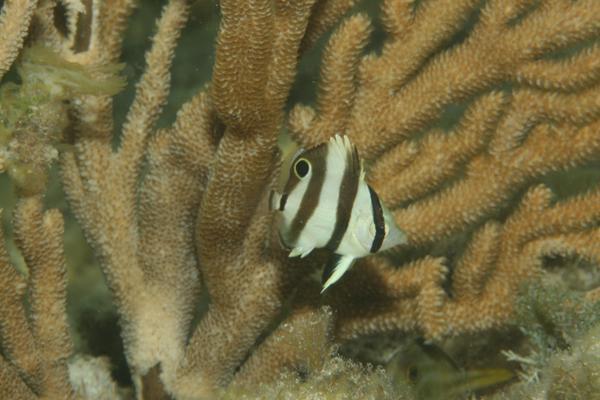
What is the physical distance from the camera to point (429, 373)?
2.46m

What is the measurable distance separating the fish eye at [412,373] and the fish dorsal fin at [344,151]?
0.94m

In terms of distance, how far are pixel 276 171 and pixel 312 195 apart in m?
0.48

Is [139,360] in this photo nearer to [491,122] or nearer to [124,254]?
[124,254]

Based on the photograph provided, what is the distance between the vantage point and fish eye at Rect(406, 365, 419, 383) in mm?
2449

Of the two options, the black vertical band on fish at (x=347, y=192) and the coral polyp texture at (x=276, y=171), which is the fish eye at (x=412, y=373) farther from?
the black vertical band on fish at (x=347, y=192)

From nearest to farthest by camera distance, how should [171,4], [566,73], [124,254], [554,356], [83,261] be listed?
1. [554,356]
2. [566,73]
3. [171,4]
4. [124,254]
5. [83,261]

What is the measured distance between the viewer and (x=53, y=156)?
2324 mm

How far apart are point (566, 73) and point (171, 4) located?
58.1 inches

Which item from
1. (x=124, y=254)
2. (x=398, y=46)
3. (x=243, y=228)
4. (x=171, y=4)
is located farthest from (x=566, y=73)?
(x=124, y=254)

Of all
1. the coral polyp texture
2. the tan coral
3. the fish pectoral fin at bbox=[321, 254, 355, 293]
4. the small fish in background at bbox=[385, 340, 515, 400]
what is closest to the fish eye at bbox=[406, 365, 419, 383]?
the small fish in background at bbox=[385, 340, 515, 400]

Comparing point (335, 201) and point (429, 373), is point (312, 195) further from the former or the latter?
point (429, 373)

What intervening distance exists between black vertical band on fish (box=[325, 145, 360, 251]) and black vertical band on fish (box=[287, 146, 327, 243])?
0.22 ft

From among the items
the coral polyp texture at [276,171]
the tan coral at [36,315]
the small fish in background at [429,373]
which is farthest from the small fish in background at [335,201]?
the tan coral at [36,315]

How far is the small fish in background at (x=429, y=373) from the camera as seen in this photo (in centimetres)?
244
